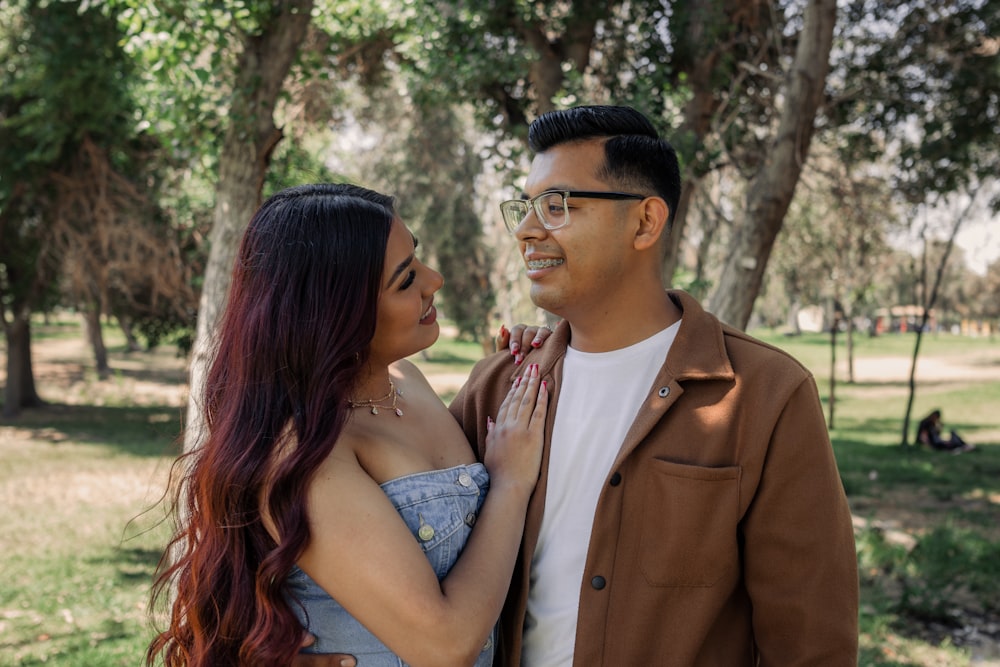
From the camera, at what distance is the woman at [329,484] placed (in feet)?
6.81

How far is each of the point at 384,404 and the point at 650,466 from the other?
2.61 feet

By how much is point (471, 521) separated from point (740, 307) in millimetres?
4269

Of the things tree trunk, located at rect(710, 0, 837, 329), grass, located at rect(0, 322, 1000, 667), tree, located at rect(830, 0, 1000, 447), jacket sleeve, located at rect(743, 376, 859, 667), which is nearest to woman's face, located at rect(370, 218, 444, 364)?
grass, located at rect(0, 322, 1000, 667)

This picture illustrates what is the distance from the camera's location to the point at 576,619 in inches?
95.5

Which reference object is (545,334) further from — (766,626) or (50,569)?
(50,569)

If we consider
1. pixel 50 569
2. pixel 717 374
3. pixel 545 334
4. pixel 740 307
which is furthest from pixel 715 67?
pixel 50 569

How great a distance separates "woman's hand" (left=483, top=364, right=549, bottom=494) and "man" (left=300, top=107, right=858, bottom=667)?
1.6 inches

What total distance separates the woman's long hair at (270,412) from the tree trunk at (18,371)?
1928 cm

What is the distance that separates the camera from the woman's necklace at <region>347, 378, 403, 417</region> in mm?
2535

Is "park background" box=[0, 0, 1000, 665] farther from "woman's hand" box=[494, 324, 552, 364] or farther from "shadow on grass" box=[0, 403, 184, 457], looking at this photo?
"woman's hand" box=[494, 324, 552, 364]

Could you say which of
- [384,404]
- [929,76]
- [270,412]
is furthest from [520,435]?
[929,76]

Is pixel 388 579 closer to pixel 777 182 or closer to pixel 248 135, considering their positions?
pixel 248 135

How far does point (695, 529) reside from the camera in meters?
2.31

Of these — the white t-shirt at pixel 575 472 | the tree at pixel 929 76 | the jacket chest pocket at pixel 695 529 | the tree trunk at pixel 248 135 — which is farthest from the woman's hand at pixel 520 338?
the tree at pixel 929 76
